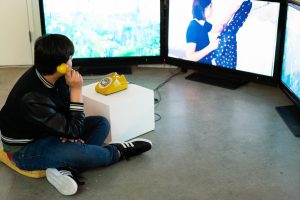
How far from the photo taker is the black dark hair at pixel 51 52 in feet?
6.95

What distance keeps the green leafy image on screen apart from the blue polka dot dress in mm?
510

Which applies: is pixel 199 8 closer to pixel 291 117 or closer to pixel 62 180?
pixel 291 117

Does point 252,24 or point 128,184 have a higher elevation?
point 252,24

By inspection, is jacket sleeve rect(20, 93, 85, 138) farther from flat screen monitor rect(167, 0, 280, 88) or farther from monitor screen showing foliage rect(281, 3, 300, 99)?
flat screen monitor rect(167, 0, 280, 88)

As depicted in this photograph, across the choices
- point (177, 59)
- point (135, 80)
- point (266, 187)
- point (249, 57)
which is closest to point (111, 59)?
point (135, 80)

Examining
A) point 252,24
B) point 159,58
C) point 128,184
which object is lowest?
point 128,184

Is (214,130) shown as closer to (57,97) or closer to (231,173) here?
(231,173)

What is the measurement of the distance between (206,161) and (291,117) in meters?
0.76

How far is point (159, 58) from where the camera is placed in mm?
3660

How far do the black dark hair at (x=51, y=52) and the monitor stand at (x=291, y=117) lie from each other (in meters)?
1.38

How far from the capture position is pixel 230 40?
10.7 feet

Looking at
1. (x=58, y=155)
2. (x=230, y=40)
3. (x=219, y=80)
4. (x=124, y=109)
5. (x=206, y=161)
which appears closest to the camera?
(x=58, y=155)

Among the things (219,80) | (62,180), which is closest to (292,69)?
(219,80)

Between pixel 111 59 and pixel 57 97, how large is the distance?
1.40 metres
